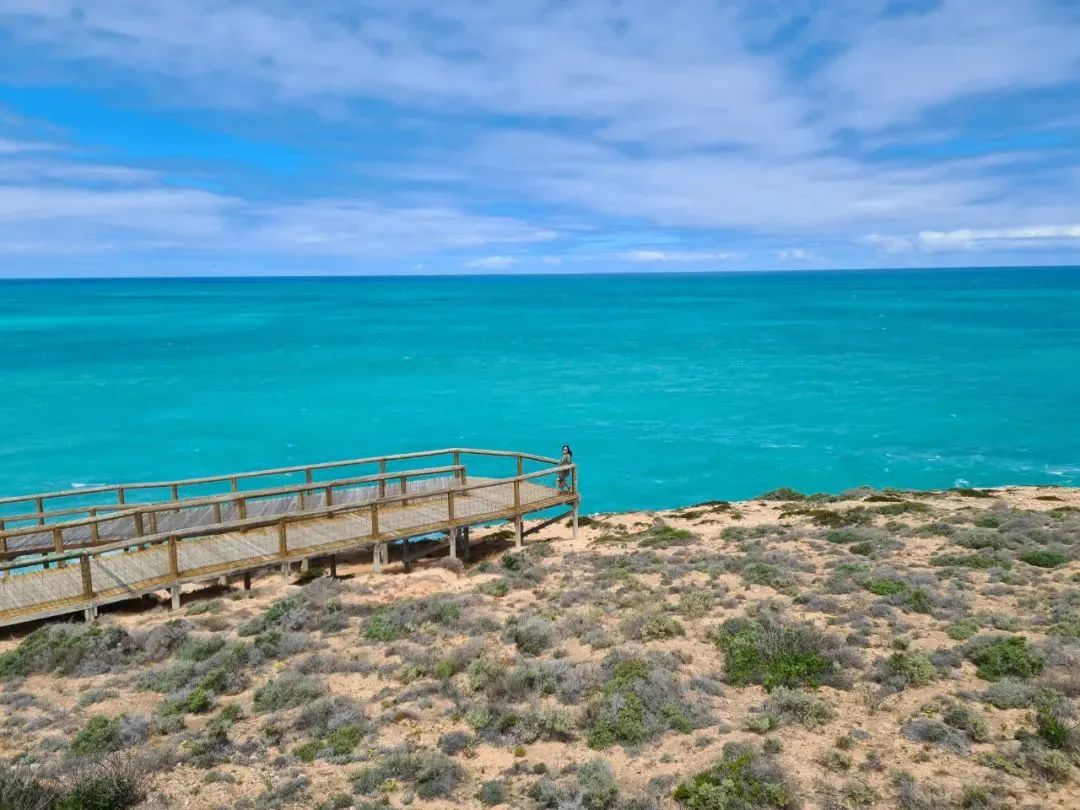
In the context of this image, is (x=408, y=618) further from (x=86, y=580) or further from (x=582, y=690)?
(x=86, y=580)

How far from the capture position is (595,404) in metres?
50.2

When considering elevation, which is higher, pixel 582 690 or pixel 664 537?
pixel 582 690

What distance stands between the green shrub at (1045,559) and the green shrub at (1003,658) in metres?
4.30

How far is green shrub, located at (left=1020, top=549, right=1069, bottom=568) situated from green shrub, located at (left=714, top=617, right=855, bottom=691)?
18.5 ft

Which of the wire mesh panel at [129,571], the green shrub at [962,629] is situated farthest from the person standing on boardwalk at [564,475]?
the green shrub at [962,629]

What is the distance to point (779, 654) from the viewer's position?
9.97 m

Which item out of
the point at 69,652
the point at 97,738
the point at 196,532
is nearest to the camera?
the point at 97,738

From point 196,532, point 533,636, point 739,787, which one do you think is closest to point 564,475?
point 533,636

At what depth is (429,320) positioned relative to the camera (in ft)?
425

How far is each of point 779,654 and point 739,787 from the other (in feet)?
10.3

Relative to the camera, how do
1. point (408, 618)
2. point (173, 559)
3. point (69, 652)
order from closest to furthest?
1. point (69, 652)
2. point (408, 618)
3. point (173, 559)

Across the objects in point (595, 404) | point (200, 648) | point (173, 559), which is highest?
point (173, 559)

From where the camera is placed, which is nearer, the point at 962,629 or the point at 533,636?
the point at 962,629

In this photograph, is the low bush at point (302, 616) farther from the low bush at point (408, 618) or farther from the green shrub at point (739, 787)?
the green shrub at point (739, 787)
